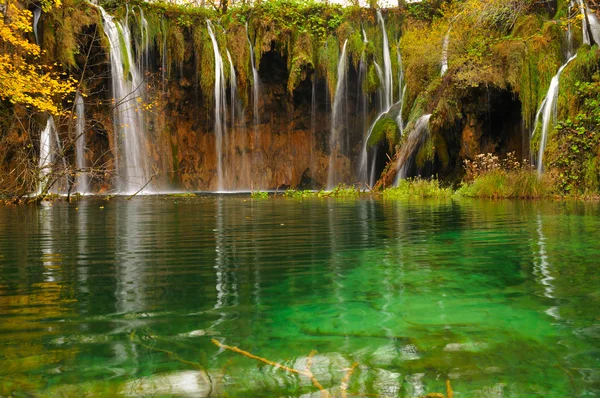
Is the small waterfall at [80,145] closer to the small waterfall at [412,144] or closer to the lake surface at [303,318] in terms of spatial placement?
the small waterfall at [412,144]

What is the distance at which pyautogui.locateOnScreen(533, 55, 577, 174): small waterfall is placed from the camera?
57.3 ft

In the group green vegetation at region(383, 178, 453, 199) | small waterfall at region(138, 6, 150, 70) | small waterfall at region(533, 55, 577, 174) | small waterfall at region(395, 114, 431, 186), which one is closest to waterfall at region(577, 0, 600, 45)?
small waterfall at region(533, 55, 577, 174)

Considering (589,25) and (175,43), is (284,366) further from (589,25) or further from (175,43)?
(175,43)

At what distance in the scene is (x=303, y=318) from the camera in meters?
2.66

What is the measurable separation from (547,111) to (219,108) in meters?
19.2

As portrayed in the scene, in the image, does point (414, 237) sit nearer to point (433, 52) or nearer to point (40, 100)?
point (40, 100)

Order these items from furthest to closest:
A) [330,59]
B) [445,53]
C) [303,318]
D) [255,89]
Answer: [255,89] < [330,59] < [445,53] < [303,318]

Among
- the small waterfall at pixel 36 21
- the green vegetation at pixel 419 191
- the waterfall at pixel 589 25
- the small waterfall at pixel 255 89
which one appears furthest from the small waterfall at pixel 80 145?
the waterfall at pixel 589 25

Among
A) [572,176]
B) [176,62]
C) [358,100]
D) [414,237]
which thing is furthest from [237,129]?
[414,237]

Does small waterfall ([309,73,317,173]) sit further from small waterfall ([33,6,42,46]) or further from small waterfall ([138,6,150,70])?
small waterfall ([33,6,42,46])

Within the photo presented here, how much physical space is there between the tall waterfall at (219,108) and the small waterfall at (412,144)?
42.4ft

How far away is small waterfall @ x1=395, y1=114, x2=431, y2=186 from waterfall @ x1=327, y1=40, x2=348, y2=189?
30.9 ft

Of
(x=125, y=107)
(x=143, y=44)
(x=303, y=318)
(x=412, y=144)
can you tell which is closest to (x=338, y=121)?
(x=412, y=144)

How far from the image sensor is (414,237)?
20.7 ft
